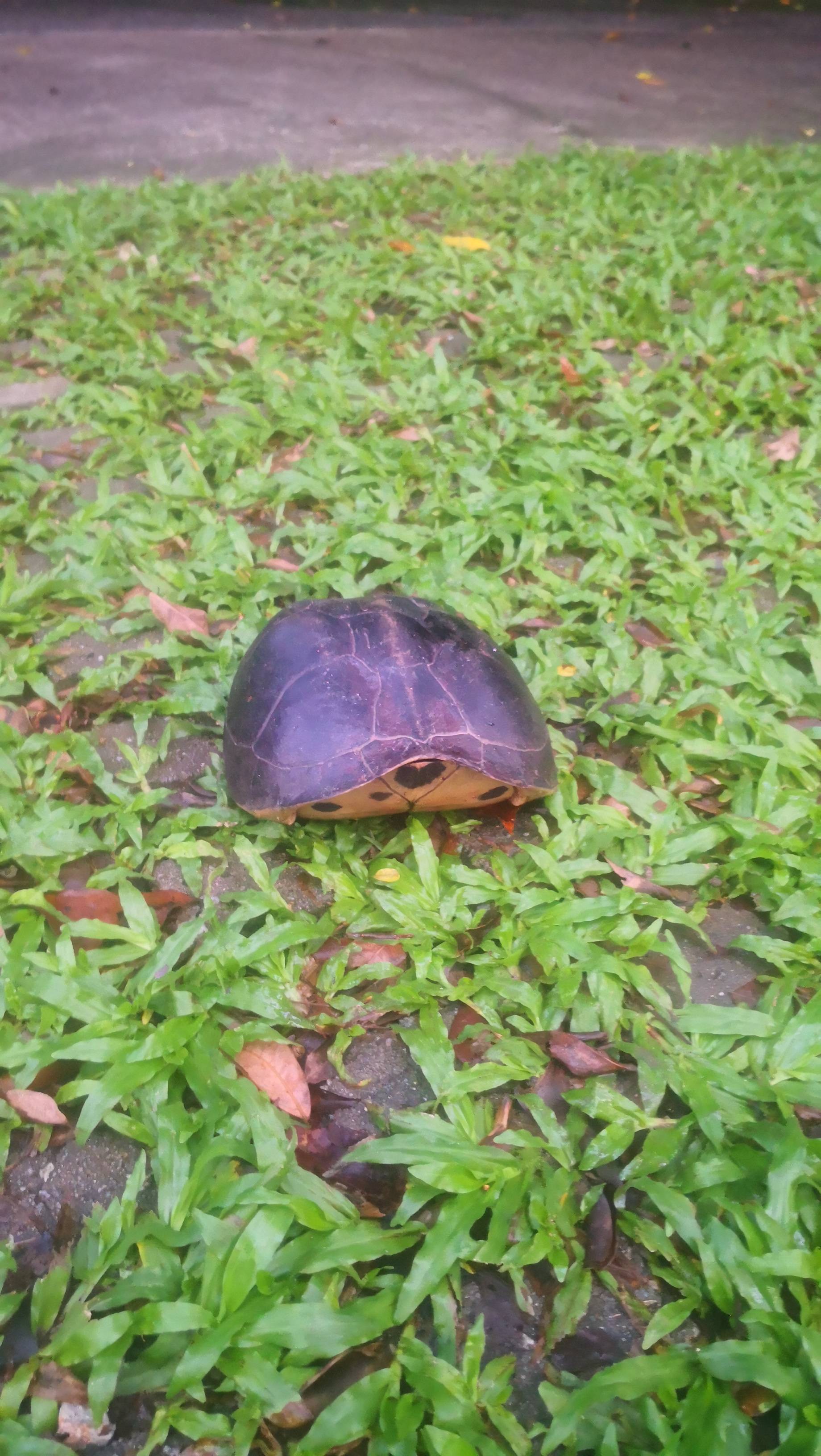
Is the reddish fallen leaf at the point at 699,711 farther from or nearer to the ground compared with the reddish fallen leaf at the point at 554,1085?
farther from the ground

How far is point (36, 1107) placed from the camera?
1.64m

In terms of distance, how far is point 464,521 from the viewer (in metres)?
2.99

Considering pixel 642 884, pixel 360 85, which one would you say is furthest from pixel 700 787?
pixel 360 85

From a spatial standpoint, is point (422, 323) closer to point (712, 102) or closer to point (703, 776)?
point (703, 776)

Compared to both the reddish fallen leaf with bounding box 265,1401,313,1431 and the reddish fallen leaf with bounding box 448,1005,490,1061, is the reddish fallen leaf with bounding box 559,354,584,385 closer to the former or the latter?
the reddish fallen leaf with bounding box 448,1005,490,1061

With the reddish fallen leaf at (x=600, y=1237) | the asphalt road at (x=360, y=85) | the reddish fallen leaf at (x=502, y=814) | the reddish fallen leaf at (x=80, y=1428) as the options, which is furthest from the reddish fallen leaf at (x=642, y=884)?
the asphalt road at (x=360, y=85)

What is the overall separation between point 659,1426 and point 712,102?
8933 millimetres

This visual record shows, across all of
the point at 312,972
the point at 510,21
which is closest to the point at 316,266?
the point at 312,972

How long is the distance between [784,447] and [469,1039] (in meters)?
2.74

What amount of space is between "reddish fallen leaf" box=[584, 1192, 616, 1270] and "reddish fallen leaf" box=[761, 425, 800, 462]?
2840 mm

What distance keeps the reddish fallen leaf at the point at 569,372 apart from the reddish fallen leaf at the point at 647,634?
145cm

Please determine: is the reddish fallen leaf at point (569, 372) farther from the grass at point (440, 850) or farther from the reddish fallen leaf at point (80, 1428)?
the reddish fallen leaf at point (80, 1428)

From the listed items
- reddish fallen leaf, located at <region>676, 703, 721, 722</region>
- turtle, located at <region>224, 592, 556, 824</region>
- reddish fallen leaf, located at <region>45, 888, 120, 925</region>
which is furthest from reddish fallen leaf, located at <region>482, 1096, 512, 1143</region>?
reddish fallen leaf, located at <region>676, 703, 721, 722</region>

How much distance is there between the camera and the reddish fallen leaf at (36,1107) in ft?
5.36
